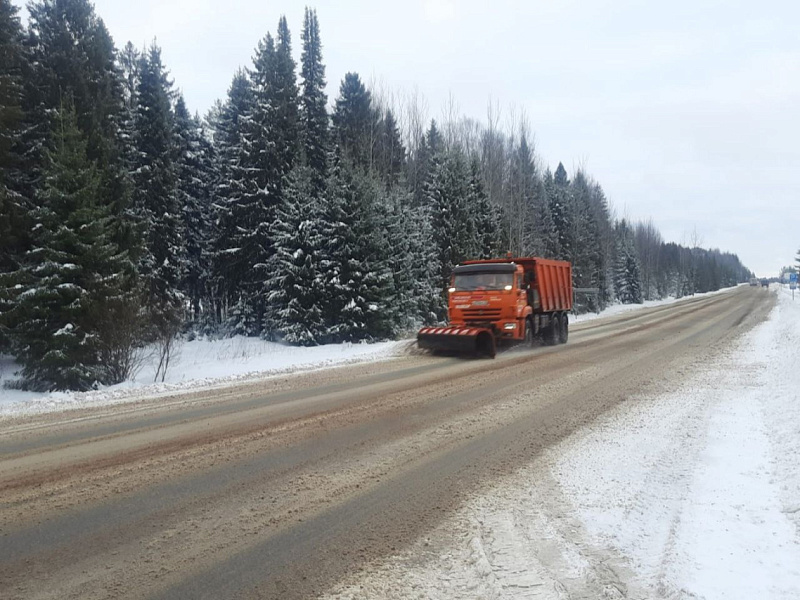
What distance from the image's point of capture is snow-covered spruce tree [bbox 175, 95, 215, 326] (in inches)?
1299

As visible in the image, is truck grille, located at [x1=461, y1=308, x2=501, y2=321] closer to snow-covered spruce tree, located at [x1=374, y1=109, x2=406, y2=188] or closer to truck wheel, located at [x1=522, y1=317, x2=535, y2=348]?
truck wheel, located at [x1=522, y1=317, x2=535, y2=348]

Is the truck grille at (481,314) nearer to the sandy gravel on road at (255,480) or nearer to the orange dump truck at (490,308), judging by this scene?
the orange dump truck at (490,308)

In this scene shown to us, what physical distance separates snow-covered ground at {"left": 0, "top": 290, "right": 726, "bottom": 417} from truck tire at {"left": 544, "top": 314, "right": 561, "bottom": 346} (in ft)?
19.0

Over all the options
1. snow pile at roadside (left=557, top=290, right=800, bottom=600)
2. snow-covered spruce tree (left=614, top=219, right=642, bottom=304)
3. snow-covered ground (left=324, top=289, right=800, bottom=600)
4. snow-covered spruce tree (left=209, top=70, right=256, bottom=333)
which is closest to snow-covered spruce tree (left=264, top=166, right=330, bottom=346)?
snow-covered spruce tree (left=209, top=70, right=256, bottom=333)

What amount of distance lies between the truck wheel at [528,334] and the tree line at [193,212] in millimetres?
6662

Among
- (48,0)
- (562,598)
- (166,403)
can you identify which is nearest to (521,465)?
(562,598)

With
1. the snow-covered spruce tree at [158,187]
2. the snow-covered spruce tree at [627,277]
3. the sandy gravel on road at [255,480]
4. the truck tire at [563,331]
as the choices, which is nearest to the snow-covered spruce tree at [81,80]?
the snow-covered spruce tree at [158,187]

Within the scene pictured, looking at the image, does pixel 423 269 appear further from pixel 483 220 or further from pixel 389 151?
pixel 389 151

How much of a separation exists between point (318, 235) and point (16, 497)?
1906cm

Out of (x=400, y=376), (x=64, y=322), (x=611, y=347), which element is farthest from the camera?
(x=611, y=347)

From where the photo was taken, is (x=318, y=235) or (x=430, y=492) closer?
(x=430, y=492)

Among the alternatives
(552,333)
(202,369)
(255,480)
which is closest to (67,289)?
(202,369)

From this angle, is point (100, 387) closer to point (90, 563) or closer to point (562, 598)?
point (90, 563)

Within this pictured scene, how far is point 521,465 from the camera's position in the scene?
6.24m
